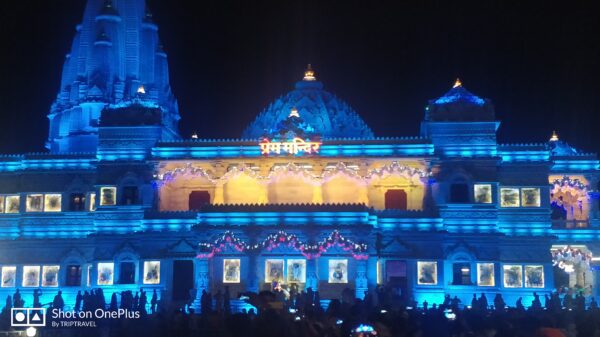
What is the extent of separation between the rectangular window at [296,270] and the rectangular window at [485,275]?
1062 centimetres

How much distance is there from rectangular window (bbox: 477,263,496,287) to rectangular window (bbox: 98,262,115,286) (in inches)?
888

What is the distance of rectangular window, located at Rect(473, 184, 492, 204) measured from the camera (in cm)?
4891

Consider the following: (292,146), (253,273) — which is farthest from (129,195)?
(292,146)

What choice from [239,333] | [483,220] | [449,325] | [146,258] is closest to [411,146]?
[483,220]

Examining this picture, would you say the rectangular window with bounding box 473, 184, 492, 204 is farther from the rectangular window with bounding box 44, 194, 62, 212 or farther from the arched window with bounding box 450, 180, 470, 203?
the rectangular window with bounding box 44, 194, 62, 212

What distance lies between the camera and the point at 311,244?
46.3 m

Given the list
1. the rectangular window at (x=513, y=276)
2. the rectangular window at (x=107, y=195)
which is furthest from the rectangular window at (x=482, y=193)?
the rectangular window at (x=107, y=195)

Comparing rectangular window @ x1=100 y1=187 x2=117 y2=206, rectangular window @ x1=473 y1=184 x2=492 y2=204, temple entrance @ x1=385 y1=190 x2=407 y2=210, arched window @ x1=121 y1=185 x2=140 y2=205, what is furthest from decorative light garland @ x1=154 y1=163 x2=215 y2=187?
rectangular window @ x1=473 y1=184 x2=492 y2=204

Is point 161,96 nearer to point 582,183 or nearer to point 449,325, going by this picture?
point 582,183

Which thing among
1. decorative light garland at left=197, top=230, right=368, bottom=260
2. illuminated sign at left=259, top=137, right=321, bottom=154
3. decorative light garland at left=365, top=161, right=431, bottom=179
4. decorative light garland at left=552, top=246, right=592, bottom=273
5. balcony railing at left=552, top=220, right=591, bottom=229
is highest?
illuminated sign at left=259, top=137, right=321, bottom=154

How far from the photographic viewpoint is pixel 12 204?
53375 millimetres

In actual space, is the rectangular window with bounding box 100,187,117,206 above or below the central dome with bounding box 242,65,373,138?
below

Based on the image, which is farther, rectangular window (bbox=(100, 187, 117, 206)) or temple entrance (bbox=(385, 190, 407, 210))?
temple entrance (bbox=(385, 190, 407, 210))

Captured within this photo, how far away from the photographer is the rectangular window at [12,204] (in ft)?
175
